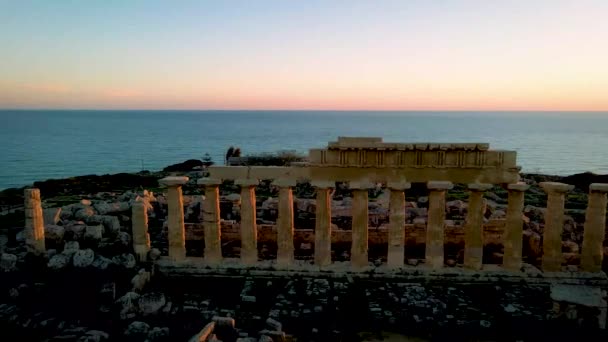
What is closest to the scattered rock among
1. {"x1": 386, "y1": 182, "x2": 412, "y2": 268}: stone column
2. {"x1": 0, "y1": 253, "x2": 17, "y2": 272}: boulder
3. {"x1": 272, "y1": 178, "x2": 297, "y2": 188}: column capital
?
{"x1": 0, "y1": 253, "x2": 17, "y2": 272}: boulder

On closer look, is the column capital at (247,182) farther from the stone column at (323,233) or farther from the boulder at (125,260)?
the boulder at (125,260)

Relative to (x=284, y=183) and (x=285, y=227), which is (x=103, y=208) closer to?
(x=285, y=227)

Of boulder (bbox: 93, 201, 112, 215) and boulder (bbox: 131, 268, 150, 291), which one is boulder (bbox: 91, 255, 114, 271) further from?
boulder (bbox: 93, 201, 112, 215)

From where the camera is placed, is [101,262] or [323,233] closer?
[101,262]

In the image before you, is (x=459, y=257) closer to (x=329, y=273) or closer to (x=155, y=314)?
(x=329, y=273)

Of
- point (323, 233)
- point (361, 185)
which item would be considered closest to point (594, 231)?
point (361, 185)

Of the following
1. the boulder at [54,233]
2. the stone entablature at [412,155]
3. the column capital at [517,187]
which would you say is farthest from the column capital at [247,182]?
the column capital at [517,187]

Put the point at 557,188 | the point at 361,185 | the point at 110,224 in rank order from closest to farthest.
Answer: the point at 557,188 < the point at 361,185 < the point at 110,224
